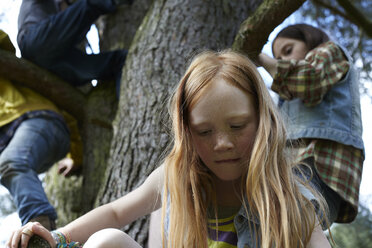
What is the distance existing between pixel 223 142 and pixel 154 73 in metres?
0.94

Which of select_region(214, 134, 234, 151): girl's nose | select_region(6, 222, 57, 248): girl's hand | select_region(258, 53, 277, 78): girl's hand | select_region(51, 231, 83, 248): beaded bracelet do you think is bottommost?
select_region(51, 231, 83, 248): beaded bracelet

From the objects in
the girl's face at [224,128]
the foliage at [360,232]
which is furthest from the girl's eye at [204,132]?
the foliage at [360,232]

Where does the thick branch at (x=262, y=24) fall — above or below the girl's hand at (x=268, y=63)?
above

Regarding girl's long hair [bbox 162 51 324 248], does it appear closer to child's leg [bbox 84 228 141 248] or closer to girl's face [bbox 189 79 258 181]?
girl's face [bbox 189 79 258 181]

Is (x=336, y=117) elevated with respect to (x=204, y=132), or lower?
lower

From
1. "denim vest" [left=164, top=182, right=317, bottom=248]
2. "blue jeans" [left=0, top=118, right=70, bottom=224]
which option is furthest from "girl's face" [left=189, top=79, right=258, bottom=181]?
"blue jeans" [left=0, top=118, right=70, bottom=224]

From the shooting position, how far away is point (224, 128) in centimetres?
131

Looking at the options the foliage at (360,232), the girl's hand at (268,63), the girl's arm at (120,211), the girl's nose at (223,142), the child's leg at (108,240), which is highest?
the girl's hand at (268,63)

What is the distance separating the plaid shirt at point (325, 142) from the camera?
175 centimetres

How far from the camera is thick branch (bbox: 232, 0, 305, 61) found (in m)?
1.80

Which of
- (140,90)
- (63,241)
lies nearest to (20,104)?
(140,90)

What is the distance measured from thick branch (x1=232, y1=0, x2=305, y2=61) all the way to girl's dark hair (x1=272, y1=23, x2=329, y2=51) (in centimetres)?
22

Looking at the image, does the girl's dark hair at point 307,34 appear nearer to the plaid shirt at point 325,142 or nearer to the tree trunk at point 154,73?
the plaid shirt at point 325,142

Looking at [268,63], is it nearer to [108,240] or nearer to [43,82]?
[108,240]
